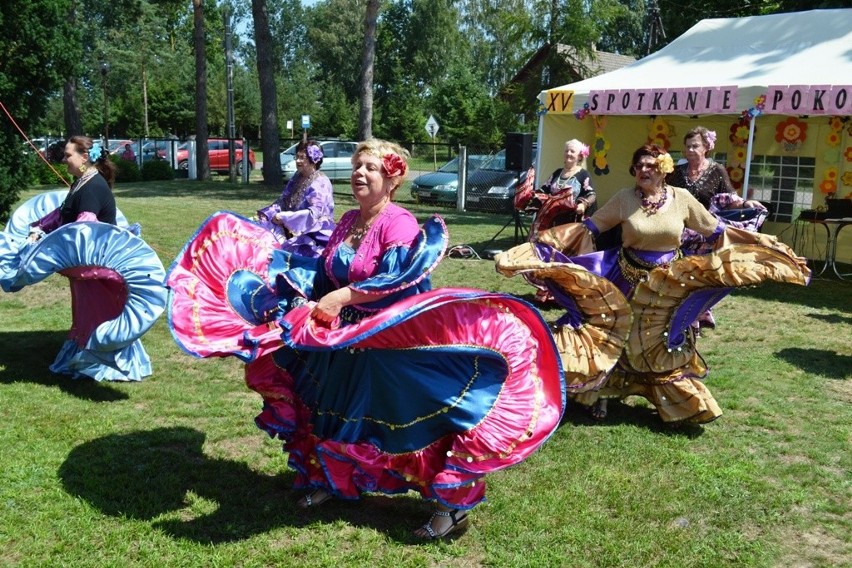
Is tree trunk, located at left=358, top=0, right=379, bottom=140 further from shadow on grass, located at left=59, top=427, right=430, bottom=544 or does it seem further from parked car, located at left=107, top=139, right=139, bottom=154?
shadow on grass, located at left=59, top=427, right=430, bottom=544

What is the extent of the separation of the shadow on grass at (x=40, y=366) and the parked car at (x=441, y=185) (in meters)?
13.0

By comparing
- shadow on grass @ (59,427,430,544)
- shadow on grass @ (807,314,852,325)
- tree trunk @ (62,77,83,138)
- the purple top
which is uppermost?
tree trunk @ (62,77,83,138)

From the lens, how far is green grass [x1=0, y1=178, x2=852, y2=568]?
12.5 ft

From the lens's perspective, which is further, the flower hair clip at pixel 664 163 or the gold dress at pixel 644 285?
the flower hair clip at pixel 664 163

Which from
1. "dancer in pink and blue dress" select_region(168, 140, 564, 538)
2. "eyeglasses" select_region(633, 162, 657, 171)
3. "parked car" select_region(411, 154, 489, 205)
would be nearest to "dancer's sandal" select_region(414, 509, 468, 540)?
"dancer in pink and blue dress" select_region(168, 140, 564, 538)

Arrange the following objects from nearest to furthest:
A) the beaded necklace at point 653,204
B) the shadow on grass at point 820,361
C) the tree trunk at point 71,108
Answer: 1. the beaded necklace at point 653,204
2. the shadow on grass at point 820,361
3. the tree trunk at point 71,108

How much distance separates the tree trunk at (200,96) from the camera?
2525 cm

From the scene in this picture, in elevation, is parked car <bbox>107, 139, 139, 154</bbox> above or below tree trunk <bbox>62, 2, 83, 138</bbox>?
below

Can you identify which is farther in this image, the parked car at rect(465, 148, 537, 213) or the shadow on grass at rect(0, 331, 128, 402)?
the parked car at rect(465, 148, 537, 213)

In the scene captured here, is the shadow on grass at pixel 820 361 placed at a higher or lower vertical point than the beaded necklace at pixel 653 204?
lower

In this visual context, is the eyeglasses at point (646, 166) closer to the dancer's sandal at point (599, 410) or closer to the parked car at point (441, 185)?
the dancer's sandal at point (599, 410)

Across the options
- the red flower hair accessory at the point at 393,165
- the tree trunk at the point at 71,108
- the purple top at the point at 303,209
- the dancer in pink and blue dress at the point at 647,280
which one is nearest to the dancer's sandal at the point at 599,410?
the dancer in pink and blue dress at the point at 647,280

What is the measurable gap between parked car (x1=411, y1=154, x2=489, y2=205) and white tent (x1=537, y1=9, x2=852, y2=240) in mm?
5230

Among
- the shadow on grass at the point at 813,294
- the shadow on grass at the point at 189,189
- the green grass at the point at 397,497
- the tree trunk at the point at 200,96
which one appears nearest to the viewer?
the green grass at the point at 397,497
